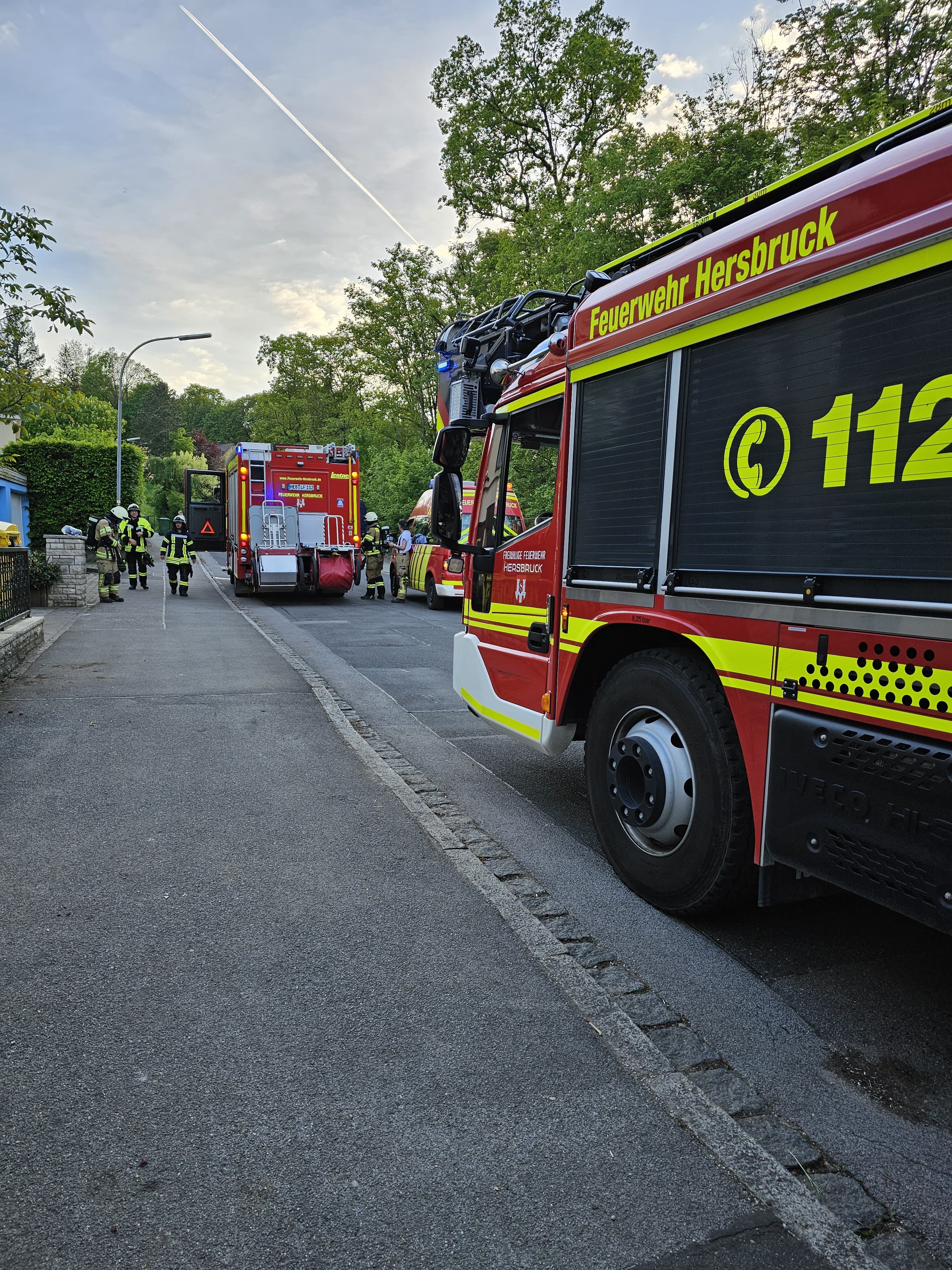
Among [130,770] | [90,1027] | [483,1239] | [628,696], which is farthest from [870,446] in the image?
[130,770]

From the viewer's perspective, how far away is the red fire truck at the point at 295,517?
18672 mm

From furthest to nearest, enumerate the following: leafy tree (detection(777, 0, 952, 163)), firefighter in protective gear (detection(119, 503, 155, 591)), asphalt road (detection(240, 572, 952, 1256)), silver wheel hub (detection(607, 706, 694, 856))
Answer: firefighter in protective gear (detection(119, 503, 155, 591)) < leafy tree (detection(777, 0, 952, 163)) < silver wheel hub (detection(607, 706, 694, 856)) < asphalt road (detection(240, 572, 952, 1256))

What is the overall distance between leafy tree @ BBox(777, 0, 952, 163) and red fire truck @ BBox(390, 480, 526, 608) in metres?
9.29

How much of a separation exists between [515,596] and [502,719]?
75 cm

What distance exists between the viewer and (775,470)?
3.05 metres

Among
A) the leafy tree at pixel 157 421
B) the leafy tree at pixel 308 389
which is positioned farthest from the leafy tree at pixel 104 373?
the leafy tree at pixel 308 389

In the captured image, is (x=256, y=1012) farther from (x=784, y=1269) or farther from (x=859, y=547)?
(x=859, y=547)

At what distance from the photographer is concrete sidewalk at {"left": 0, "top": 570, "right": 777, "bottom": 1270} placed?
2014mm

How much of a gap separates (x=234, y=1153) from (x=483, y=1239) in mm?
681

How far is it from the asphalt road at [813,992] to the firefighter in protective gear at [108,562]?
46.4ft

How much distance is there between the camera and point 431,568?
18375mm

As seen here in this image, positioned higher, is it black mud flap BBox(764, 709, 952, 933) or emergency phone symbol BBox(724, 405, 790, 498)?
emergency phone symbol BBox(724, 405, 790, 498)

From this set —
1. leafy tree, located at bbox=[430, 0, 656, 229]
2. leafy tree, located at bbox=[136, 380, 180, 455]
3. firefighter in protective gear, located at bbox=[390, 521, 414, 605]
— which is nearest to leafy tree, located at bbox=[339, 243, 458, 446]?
leafy tree, located at bbox=[430, 0, 656, 229]

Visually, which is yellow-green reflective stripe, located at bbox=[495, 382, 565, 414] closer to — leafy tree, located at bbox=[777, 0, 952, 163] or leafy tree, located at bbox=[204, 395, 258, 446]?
leafy tree, located at bbox=[777, 0, 952, 163]
